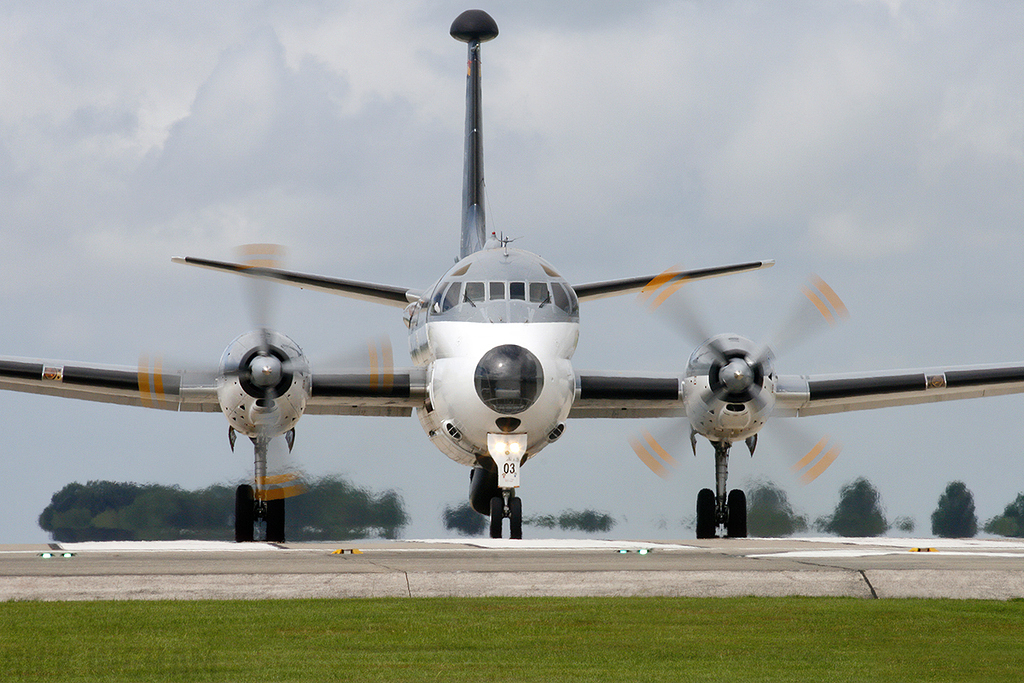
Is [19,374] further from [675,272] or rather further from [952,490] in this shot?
[952,490]

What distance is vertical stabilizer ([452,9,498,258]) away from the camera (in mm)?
28172

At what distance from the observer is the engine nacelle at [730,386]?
20.9m

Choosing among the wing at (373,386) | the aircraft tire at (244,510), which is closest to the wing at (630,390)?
Answer: the wing at (373,386)

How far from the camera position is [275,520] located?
2247 centimetres

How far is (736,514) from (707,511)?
1.67 ft

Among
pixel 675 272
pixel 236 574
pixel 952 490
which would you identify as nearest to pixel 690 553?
pixel 236 574

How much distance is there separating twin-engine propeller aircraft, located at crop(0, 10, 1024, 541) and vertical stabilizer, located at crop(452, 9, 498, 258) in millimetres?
5222

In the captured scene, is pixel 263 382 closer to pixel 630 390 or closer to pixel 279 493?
pixel 279 493

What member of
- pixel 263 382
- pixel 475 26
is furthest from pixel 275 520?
pixel 475 26

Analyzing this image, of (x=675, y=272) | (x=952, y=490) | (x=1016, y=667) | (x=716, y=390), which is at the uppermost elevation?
(x=675, y=272)

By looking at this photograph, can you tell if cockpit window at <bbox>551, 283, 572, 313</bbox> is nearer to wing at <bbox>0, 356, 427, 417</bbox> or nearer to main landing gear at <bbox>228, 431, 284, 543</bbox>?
wing at <bbox>0, 356, 427, 417</bbox>

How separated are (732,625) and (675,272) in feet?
48.5

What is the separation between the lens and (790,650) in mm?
7148

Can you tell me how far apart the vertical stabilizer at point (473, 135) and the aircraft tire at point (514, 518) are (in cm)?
857
